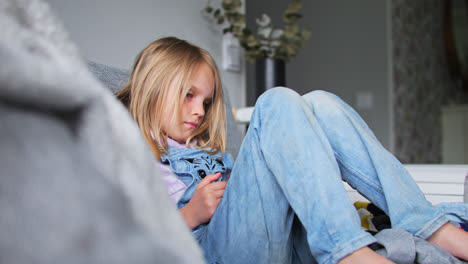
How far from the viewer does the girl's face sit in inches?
35.7

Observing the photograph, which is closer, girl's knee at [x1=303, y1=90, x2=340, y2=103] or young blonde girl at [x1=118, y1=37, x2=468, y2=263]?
young blonde girl at [x1=118, y1=37, x2=468, y2=263]

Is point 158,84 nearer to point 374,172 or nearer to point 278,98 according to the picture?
point 278,98

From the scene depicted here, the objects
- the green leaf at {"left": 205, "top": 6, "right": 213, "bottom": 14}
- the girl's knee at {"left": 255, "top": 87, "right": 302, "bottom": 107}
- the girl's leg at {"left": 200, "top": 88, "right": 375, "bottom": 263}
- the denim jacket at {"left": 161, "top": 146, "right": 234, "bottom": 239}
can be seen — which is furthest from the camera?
the green leaf at {"left": 205, "top": 6, "right": 213, "bottom": 14}

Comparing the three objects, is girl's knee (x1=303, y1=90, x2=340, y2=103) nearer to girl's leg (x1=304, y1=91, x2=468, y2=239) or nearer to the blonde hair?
girl's leg (x1=304, y1=91, x2=468, y2=239)

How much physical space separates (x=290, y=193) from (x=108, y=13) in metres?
1.01

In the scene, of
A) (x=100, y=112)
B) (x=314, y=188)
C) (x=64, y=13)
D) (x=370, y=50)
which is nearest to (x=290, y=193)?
(x=314, y=188)

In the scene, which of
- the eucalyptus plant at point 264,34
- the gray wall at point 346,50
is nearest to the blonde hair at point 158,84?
the eucalyptus plant at point 264,34

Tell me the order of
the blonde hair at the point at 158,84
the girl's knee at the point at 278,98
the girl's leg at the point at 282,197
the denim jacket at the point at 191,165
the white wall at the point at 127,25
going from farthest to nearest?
the white wall at the point at 127,25 → the blonde hair at the point at 158,84 → the denim jacket at the point at 191,165 → the girl's knee at the point at 278,98 → the girl's leg at the point at 282,197

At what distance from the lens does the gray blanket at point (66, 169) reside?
19 centimetres

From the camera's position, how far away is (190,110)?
3.00ft

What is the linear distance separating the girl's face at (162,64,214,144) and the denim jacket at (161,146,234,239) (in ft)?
0.19

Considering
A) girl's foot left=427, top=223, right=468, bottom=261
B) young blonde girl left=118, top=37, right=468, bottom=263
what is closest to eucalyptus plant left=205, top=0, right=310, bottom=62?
young blonde girl left=118, top=37, right=468, bottom=263

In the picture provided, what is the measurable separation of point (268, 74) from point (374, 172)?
1091mm

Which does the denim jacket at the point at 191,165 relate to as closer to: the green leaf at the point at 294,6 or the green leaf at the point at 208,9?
the green leaf at the point at 208,9
